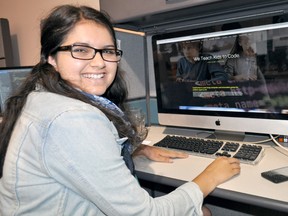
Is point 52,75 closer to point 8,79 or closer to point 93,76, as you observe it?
point 93,76

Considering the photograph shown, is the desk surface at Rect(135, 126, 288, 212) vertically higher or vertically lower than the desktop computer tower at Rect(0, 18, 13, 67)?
lower

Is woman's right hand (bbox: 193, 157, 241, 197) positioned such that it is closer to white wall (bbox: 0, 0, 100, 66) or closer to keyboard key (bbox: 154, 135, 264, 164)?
keyboard key (bbox: 154, 135, 264, 164)

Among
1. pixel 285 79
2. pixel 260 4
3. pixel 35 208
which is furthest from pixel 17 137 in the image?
pixel 260 4

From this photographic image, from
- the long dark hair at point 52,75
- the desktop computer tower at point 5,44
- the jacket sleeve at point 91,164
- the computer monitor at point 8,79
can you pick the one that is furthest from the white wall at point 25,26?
the jacket sleeve at point 91,164

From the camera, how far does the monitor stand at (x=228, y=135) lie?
1100 mm

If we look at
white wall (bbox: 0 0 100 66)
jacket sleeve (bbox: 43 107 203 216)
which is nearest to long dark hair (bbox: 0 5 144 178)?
jacket sleeve (bbox: 43 107 203 216)

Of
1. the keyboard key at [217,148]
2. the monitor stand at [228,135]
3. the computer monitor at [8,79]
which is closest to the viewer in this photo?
the keyboard key at [217,148]

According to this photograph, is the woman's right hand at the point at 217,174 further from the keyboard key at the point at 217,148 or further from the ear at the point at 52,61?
the ear at the point at 52,61

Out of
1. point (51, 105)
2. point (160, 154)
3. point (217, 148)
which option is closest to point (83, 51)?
Answer: point (51, 105)

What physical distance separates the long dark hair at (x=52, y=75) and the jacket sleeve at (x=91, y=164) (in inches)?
5.3

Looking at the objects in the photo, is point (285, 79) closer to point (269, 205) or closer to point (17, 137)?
point (269, 205)

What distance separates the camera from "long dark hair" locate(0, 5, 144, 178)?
0.70m

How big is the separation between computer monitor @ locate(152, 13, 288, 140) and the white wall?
126 cm

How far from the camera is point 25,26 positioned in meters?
2.22
